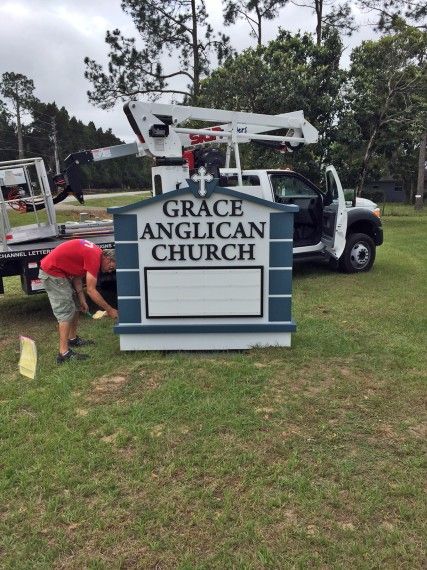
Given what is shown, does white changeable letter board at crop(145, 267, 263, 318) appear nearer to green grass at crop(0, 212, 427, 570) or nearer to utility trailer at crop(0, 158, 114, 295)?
green grass at crop(0, 212, 427, 570)

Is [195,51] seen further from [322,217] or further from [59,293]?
[59,293]

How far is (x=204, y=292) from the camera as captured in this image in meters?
5.17

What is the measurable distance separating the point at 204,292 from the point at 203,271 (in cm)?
21

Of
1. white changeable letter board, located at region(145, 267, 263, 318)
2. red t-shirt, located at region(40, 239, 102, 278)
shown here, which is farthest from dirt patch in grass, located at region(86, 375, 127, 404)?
red t-shirt, located at region(40, 239, 102, 278)

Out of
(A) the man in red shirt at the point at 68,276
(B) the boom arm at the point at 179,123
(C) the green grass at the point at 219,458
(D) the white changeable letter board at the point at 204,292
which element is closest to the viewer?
(C) the green grass at the point at 219,458

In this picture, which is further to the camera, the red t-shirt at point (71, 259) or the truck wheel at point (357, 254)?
the truck wheel at point (357, 254)

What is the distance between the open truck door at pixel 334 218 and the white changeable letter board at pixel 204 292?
3.91 meters

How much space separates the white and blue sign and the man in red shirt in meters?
0.33

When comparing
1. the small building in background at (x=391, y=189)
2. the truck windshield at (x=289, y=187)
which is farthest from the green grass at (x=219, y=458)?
the small building in background at (x=391, y=189)

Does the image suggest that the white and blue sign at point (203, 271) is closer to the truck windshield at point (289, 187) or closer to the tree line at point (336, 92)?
the truck windshield at point (289, 187)

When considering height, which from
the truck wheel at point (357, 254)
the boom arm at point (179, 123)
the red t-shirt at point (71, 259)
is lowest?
the truck wheel at point (357, 254)

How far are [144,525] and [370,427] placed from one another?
1767 millimetres

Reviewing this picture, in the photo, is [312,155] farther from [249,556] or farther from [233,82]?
[249,556]

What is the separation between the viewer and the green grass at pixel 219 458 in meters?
2.54
